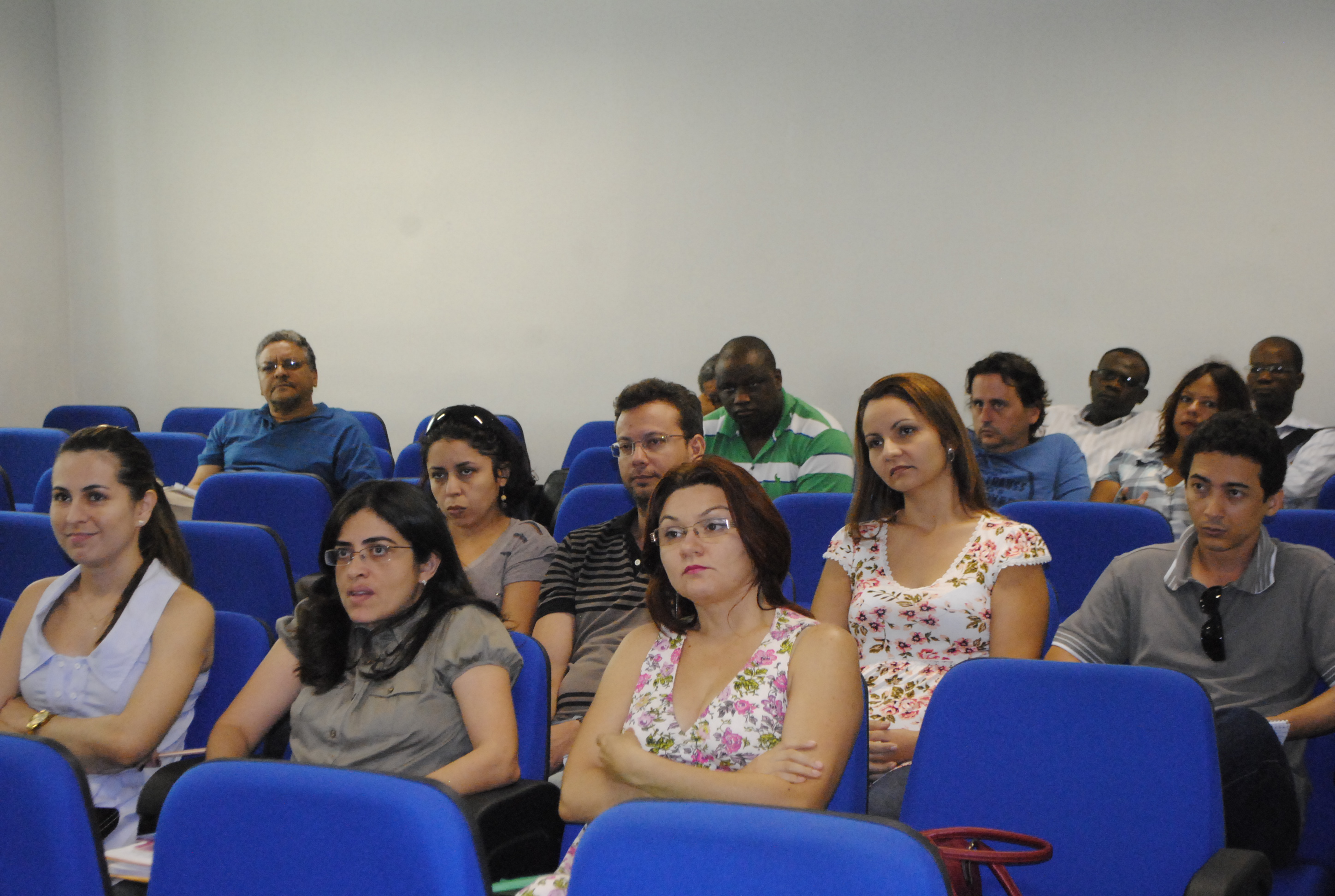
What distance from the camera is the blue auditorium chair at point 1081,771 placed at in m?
1.73

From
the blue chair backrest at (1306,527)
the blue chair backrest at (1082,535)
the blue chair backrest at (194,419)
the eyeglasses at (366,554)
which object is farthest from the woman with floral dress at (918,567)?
the blue chair backrest at (194,419)

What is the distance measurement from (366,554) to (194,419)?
4908mm

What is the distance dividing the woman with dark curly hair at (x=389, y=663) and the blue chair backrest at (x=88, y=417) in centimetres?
474

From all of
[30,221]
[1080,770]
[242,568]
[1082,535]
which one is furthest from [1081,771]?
[30,221]

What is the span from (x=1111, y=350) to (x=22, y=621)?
436 centimetres

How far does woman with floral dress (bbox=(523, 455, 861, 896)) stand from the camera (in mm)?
1757

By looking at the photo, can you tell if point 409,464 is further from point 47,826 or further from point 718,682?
point 47,826

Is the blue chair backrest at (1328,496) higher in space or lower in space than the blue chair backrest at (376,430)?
A: lower

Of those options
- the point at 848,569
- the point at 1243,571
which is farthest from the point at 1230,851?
the point at 848,569

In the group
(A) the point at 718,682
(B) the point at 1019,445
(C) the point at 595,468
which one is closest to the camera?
(A) the point at 718,682

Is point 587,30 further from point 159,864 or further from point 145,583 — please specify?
point 159,864

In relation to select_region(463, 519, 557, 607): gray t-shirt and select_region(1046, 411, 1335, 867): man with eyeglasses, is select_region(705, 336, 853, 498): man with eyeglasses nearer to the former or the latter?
select_region(463, 519, 557, 607): gray t-shirt

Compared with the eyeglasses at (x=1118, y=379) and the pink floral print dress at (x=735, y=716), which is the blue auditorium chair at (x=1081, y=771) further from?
the eyeglasses at (x=1118, y=379)

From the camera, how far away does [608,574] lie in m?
2.74
